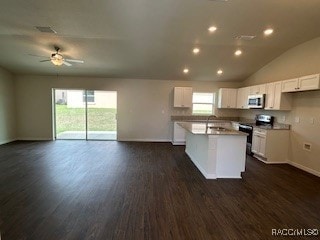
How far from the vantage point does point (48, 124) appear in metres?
7.45

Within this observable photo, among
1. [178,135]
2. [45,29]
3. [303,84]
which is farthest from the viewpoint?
[178,135]

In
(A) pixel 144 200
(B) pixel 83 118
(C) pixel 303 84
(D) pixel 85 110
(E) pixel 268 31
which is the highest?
(E) pixel 268 31

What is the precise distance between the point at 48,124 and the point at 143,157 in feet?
15.0

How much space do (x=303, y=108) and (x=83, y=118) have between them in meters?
7.26

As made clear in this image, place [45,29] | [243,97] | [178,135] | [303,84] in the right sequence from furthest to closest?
[178,135] < [243,97] < [303,84] < [45,29]

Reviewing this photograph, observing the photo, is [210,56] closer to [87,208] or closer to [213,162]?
[213,162]

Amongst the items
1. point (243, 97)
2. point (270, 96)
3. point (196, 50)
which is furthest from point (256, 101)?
point (196, 50)

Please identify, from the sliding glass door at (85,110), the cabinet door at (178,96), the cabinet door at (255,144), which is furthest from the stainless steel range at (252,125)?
the sliding glass door at (85,110)

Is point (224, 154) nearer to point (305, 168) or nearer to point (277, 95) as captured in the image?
point (305, 168)

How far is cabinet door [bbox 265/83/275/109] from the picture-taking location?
17.1 feet

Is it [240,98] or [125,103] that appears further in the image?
[125,103]

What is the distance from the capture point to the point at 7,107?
686cm

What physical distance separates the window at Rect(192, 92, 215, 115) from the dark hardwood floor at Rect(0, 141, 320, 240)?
331 cm

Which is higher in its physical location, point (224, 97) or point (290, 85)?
point (290, 85)
